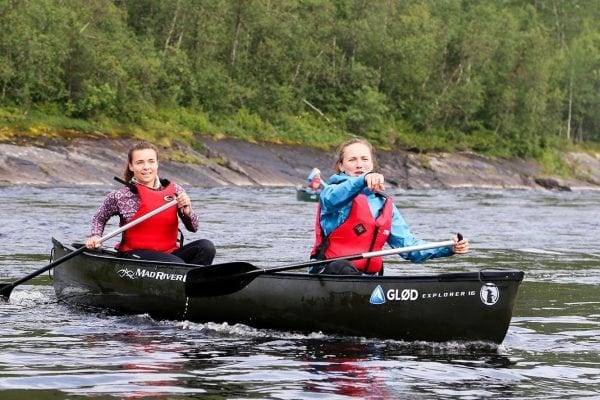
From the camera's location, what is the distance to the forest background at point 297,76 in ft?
136

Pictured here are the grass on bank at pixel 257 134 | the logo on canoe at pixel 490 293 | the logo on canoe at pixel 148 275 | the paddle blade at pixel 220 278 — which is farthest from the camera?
the grass on bank at pixel 257 134

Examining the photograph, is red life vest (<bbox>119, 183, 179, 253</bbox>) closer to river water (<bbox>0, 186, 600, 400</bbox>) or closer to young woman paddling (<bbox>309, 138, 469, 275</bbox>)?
river water (<bbox>0, 186, 600, 400</bbox>)

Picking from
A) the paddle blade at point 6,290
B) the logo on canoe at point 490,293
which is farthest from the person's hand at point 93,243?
the logo on canoe at point 490,293

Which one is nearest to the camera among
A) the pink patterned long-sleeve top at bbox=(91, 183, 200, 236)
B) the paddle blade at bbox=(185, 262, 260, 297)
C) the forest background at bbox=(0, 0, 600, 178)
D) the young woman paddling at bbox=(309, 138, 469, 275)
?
the young woman paddling at bbox=(309, 138, 469, 275)

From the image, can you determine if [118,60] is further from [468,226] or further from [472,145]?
[468,226]

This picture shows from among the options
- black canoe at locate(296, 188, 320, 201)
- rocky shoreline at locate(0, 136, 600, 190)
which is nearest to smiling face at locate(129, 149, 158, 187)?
black canoe at locate(296, 188, 320, 201)

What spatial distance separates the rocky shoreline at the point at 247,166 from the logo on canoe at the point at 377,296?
24.6m

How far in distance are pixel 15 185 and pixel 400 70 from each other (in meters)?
33.6

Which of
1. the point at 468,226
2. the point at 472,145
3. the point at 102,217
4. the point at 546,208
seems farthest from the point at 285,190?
the point at 102,217

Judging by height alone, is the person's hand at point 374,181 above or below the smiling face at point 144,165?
above

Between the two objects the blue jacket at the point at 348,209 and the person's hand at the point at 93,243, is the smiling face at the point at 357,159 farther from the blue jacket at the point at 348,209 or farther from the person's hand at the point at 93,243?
the person's hand at the point at 93,243

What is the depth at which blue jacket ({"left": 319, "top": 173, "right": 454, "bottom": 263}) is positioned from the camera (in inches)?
319

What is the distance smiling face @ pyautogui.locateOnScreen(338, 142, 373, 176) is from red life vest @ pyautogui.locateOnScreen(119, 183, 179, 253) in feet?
6.20

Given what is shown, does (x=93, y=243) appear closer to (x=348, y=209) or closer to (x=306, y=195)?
(x=348, y=209)
